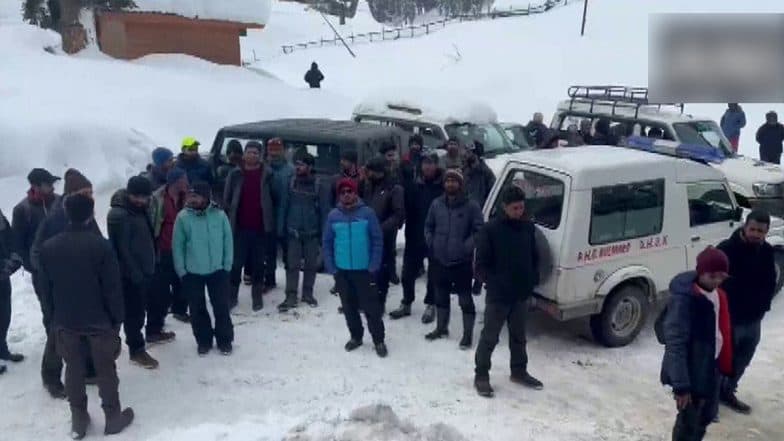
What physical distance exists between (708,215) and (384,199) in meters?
3.34

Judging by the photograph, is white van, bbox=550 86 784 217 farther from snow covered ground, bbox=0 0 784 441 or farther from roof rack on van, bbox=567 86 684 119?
snow covered ground, bbox=0 0 784 441

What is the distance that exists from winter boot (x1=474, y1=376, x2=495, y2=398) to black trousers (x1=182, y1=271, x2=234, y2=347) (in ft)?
7.61

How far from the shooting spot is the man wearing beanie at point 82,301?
5.69 metres

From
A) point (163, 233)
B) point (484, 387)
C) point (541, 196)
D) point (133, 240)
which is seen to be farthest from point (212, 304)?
point (541, 196)

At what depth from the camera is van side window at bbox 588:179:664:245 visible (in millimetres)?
7648

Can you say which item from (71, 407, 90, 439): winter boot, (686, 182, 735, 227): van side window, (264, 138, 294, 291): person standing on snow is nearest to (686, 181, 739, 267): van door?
(686, 182, 735, 227): van side window

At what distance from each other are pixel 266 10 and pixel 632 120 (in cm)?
1203

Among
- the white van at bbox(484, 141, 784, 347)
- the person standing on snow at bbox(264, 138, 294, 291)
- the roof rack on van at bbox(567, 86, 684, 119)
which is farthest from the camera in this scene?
the roof rack on van at bbox(567, 86, 684, 119)

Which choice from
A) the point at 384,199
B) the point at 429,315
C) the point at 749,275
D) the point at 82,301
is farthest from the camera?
the point at 429,315

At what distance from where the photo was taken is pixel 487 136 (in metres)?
13.6

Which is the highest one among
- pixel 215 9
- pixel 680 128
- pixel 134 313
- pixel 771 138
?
pixel 215 9

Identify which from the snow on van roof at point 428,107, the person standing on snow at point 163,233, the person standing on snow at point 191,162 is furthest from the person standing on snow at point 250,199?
the snow on van roof at point 428,107

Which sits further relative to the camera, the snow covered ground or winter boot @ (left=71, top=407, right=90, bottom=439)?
the snow covered ground

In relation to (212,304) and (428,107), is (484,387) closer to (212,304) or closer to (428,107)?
(212,304)
